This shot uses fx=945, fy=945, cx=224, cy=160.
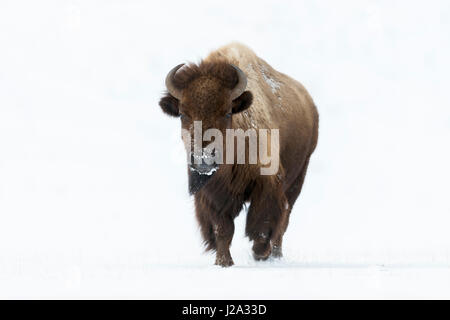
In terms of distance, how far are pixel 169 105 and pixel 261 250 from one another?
7.47 feet

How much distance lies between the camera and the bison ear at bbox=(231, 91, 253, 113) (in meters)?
11.9

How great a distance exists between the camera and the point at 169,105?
12.1m

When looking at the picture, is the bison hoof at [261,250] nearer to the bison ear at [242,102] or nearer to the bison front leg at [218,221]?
the bison front leg at [218,221]

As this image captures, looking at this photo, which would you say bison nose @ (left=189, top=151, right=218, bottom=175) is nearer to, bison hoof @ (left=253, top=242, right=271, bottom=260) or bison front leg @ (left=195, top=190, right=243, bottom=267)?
bison front leg @ (left=195, top=190, right=243, bottom=267)

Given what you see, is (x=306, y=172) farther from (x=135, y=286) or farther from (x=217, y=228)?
(x=135, y=286)

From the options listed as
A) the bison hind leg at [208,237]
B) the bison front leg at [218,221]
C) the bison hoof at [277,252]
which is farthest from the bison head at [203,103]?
the bison hoof at [277,252]

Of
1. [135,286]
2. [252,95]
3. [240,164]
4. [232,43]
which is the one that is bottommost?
[135,286]

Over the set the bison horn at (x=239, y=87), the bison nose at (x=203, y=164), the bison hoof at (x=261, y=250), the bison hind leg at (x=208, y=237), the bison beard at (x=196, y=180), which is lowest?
the bison hoof at (x=261, y=250)

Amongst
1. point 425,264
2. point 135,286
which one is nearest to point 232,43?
point 425,264

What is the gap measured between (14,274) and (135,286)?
70.7 inches

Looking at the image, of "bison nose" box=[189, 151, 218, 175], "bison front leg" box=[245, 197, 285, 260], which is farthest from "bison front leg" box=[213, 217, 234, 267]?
"bison nose" box=[189, 151, 218, 175]

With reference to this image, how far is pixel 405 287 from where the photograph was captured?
9.23 meters

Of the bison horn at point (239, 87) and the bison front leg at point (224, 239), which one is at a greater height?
the bison horn at point (239, 87)

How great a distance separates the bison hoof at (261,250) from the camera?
40.9 feet
